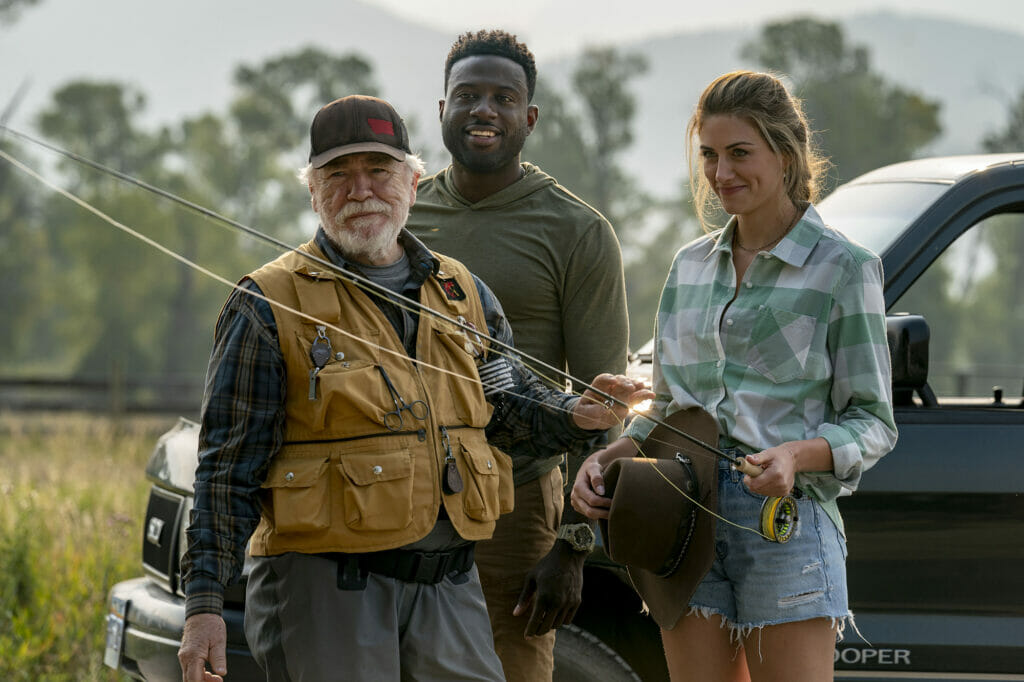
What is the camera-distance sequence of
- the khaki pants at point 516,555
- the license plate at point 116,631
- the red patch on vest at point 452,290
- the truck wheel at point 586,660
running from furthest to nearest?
the license plate at point 116,631 < the truck wheel at point 586,660 < the khaki pants at point 516,555 < the red patch on vest at point 452,290

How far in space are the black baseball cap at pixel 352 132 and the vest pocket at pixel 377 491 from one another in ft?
2.20

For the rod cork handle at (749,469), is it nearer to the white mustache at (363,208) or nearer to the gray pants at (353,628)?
the gray pants at (353,628)

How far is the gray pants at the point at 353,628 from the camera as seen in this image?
8.74 ft

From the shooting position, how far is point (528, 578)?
3.41 metres

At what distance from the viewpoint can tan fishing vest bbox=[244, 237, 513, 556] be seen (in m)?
2.64

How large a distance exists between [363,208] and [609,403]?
2.42 feet

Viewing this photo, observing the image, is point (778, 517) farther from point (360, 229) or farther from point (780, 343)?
point (360, 229)

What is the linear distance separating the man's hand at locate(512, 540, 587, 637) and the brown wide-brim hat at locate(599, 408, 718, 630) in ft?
1.72

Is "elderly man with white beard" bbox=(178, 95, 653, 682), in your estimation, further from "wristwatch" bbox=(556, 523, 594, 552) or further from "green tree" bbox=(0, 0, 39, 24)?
"green tree" bbox=(0, 0, 39, 24)

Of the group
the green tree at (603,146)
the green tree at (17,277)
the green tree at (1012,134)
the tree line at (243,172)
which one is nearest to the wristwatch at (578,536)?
the green tree at (1012,134)

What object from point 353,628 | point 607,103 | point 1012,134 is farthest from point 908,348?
point 607,103

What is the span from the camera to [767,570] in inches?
106

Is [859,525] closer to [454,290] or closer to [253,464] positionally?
[454,290]

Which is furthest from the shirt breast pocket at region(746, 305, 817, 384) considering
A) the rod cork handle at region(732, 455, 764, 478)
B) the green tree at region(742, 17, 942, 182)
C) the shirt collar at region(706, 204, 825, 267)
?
the green tree at region(742, 17, 942, 182)
